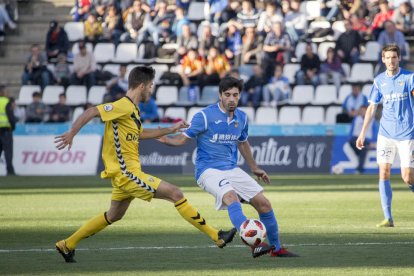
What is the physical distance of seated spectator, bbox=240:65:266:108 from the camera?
30672mm

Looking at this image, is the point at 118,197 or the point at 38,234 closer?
the point at 118,197

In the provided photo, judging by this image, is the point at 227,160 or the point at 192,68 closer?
the point at 227,160

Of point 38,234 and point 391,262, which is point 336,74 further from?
point 391,262

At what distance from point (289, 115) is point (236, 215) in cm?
1926

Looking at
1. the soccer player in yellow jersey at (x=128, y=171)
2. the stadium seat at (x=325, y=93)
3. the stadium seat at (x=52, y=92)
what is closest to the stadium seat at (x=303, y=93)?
the stadium seat at (x=325, y=93)

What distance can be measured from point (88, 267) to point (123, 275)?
2.58ft

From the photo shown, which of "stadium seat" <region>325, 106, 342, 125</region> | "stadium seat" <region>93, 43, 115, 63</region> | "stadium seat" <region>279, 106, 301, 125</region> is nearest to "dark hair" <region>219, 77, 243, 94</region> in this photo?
"stadium seat" <region>279, 106, 301, 125</region>

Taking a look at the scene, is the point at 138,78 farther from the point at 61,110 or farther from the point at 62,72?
the point at 62,72

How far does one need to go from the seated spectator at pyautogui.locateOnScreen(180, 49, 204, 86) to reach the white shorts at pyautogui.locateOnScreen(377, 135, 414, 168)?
1639 cm

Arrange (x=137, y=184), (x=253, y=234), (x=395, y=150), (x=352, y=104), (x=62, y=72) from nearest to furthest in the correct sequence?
(x=253, y=234) < (x=137, y=184) < (x=395, y=150) < (x=352, y=104) < (x=62, y=72)

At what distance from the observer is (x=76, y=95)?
105ft

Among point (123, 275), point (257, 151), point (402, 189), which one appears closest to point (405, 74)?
point (123, 275)

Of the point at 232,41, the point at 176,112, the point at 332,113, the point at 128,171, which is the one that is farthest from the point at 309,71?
the point at 128,171

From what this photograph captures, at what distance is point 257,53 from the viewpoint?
31578 millimetres
